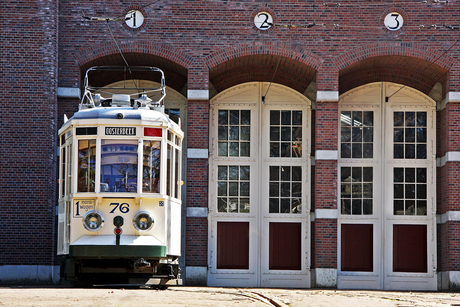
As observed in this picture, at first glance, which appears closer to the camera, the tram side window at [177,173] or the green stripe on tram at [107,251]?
the green stripe on tram at [107,251]

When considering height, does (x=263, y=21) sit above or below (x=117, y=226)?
above

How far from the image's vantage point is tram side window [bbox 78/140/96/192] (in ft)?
40.6

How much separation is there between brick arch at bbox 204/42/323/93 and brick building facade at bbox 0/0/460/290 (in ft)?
0.13

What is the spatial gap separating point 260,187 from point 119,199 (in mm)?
6894

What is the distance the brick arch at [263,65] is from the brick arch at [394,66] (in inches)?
33.5

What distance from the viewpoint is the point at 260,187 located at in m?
18.6

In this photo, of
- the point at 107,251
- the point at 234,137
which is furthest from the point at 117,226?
the point at 234,137

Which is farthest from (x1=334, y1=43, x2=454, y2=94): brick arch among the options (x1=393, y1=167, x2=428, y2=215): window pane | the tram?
the tram

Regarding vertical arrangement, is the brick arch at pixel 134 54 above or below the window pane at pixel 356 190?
above

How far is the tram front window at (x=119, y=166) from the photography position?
1232cm

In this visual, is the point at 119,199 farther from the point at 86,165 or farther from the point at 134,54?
the point at 134,54

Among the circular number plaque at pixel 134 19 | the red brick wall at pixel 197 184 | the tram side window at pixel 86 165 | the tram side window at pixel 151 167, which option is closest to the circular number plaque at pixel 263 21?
the red brick wall at pixel 197 184

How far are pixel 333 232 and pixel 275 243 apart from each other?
2.01m

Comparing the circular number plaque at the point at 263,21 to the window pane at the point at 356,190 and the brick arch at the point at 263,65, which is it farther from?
the window pane at the point at 356,190
